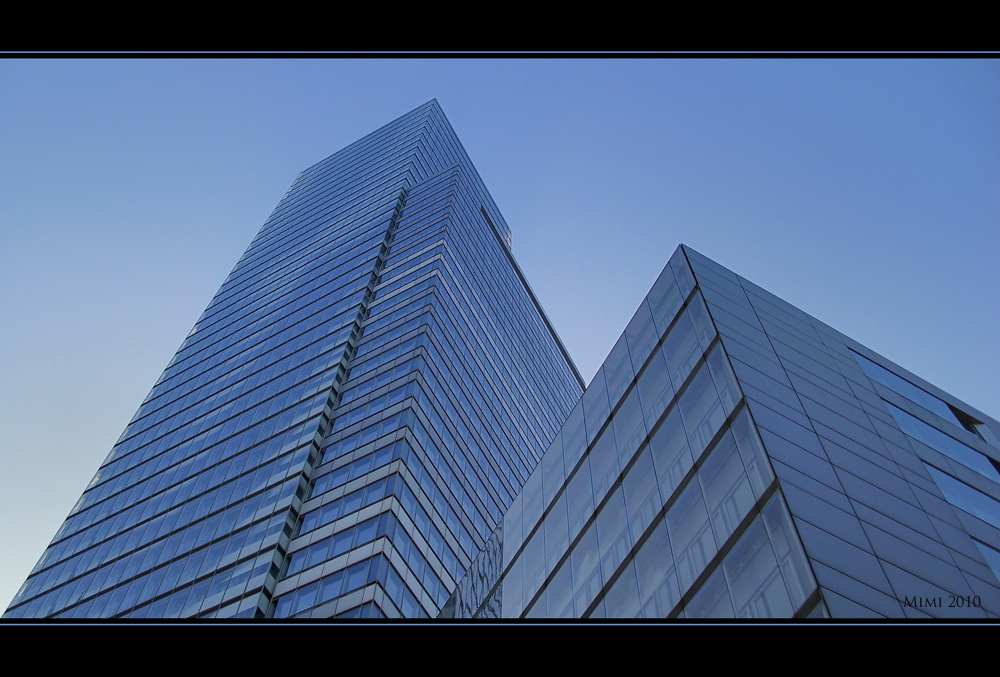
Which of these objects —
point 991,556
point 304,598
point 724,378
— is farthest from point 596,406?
point 304,598

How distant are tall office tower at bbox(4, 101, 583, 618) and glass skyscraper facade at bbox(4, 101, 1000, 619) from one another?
0.85ft

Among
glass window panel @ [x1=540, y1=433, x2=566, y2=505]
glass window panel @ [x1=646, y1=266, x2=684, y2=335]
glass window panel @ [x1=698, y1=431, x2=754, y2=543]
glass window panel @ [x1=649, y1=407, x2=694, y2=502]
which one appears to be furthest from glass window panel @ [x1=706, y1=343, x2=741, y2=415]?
glass window panel @ [x1=540, y1=433, x2=566, y2=505]

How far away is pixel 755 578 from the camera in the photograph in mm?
12398

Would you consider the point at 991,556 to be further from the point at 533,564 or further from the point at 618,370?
the point at 533,564

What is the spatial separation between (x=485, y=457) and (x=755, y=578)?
4787cm

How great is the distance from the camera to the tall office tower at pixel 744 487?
1259 centimetres

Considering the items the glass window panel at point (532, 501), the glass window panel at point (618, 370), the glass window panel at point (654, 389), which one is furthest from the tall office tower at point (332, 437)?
the glass window panel at point (654, 389)

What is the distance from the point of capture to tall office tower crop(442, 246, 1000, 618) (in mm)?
12586

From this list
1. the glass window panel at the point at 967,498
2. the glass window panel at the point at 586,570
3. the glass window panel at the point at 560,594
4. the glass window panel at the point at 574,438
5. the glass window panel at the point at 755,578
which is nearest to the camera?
the glass window panel at the point at 755,578

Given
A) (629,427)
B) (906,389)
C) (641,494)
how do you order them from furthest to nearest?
(906,389), (629,427), (641,494)

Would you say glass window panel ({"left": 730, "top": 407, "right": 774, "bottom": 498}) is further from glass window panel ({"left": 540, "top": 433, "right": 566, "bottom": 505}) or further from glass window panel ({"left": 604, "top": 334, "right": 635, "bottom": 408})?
glass window panel ({"left": 540, "top": 433, "right": 566, "bottom": 505})

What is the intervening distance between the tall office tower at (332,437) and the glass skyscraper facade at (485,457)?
0.26 meters

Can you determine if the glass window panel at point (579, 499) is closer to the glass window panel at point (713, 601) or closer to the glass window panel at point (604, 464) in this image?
the glass window panel at point (604, 464)
